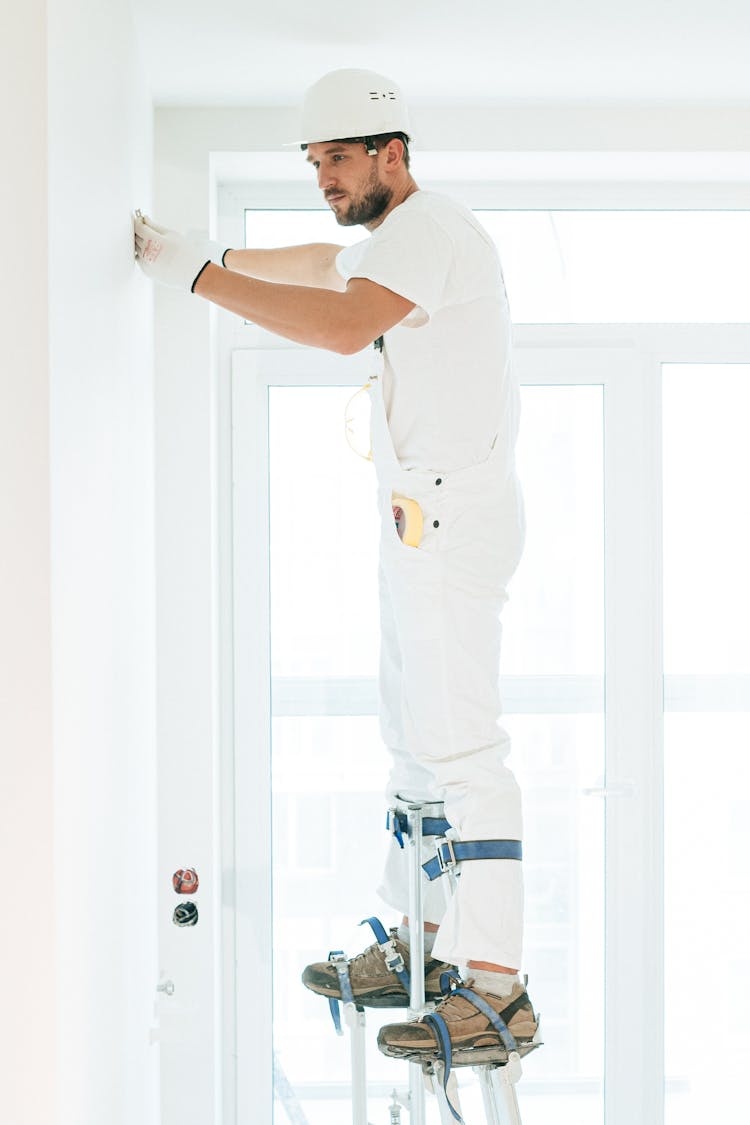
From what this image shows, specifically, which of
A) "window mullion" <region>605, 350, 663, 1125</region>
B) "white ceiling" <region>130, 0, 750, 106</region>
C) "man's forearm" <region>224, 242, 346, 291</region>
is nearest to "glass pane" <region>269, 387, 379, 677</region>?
"man's forearm" <region>224, 242, 346, 291</region>

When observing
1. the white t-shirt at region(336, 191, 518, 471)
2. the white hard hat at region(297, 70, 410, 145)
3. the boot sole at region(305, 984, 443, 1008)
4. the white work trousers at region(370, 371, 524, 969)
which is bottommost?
the boot sole at region(305, 984, 443, 1008)

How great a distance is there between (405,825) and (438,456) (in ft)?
2.03

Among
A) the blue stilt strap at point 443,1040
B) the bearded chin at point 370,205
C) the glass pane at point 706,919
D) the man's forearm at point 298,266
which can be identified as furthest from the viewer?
the glass pane at point 706,919

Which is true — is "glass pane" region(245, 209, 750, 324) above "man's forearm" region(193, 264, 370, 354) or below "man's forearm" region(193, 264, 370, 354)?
above

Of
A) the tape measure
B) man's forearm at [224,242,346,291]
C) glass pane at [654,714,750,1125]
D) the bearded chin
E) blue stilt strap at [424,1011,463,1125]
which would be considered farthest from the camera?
glass pane at [654,714,750,1125]

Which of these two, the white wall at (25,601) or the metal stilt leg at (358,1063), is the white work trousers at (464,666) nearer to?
the metal stilt leg at (358,1063)

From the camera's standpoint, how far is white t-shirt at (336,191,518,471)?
1.82m

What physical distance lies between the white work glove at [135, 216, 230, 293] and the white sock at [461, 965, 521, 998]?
3.77ft

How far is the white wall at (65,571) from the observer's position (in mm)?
1238

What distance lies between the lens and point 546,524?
9.11 ft

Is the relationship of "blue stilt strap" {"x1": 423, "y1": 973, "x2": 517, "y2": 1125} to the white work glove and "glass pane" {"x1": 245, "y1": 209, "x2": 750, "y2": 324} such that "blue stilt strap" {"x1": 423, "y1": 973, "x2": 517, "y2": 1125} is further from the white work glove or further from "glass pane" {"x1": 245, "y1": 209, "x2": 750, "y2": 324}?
"glass pane" {"x1": 245, "y1": 209, "x2": 750, "y2": 324}

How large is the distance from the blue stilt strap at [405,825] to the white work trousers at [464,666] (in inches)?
3.3

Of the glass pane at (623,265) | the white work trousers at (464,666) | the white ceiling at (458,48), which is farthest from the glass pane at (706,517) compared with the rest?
the white work trousers at (464,666)

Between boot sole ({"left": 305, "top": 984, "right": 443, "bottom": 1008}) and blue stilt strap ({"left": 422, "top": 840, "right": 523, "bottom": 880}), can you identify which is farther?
boot sole ({"left": 305, "top": 984, "right": 443, "bottom": 1008})
